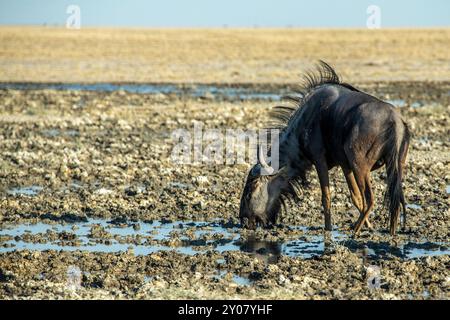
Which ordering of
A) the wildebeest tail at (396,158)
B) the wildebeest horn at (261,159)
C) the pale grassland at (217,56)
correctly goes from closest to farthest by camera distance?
the wildebeest tail at (396,158)
the wildebeest horn at (261,159)
the pale grassland at (217,56)

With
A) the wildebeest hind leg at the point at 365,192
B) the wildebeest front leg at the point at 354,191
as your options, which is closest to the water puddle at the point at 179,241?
the wildebeest hind leg at the point at 365,192

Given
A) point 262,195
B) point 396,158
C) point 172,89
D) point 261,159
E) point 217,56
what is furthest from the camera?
point 217,56

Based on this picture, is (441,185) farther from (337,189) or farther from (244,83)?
(244,83)

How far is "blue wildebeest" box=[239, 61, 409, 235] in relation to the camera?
9.55 meters

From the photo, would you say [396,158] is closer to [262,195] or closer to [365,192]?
[365,192]

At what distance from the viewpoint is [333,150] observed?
1000 cm

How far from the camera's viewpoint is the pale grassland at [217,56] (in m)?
39.8

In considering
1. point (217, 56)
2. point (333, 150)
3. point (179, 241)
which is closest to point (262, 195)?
point (333, 150)

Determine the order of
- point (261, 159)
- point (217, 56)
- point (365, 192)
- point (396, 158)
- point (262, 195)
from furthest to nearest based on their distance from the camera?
point (217, 56), point (262, 195), point (261, 159), point (365, 192), point (396, 158)

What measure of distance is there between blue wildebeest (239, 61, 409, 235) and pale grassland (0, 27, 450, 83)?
26.5 metres

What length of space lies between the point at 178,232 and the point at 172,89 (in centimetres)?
2319

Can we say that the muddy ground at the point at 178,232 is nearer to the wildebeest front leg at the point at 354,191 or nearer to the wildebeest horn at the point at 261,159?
the wildebeest front leg at the point at 354,191

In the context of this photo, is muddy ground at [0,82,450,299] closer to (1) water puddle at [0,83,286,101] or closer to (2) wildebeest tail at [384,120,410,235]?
(2) wildebeest tail at [384,120,410,235]
